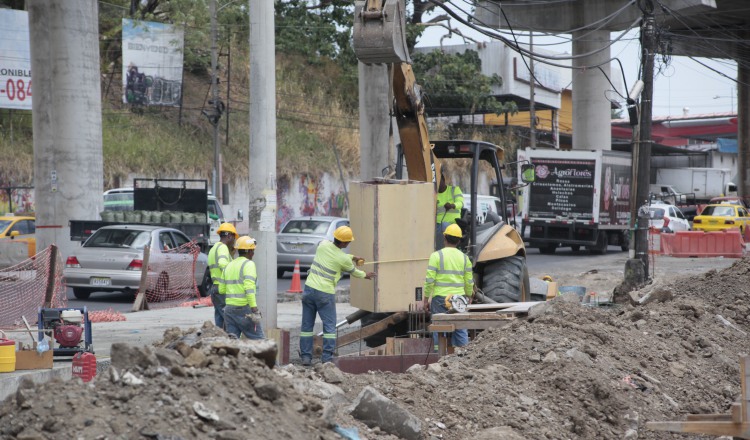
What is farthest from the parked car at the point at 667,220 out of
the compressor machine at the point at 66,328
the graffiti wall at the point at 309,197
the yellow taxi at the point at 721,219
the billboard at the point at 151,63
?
the compressor machine at the point at 66,328

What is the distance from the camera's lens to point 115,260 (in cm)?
1991

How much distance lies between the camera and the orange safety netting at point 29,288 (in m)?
15.2

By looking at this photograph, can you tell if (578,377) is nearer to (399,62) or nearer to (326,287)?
(326,287)

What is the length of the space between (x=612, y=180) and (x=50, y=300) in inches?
947

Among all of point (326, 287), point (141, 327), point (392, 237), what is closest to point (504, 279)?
point (392, 237)

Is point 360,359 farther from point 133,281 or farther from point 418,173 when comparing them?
point 133,281

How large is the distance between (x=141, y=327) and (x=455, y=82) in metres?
34.2

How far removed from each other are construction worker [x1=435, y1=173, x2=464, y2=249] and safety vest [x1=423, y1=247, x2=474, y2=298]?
129 cm

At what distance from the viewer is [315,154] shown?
4497 centimetres

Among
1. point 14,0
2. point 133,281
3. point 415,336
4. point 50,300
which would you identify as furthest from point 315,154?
point 415,336

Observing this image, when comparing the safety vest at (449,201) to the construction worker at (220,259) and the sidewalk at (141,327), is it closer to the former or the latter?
the construction worker at (220,259)

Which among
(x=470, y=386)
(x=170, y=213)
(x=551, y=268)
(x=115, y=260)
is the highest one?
(x=170, y=213)

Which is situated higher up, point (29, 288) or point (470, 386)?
point (29, 288)

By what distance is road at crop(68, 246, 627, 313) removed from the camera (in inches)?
791
